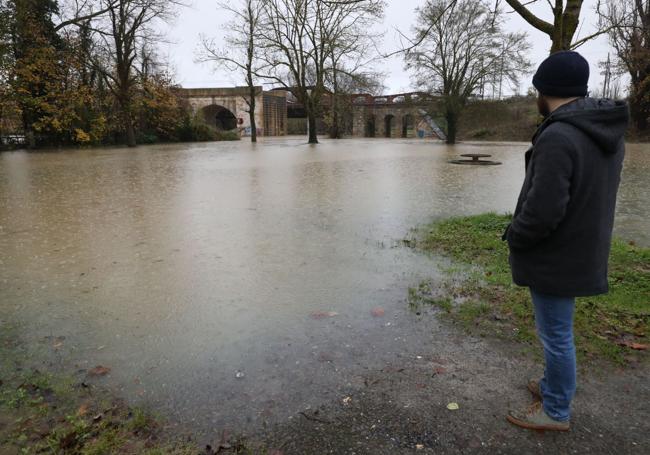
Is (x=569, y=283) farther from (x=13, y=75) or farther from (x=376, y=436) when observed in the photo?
(x=13, y=75)

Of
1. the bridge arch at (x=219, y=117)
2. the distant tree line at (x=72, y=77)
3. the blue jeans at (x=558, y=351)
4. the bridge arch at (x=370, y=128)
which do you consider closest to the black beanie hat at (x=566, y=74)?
the blue jeans at (x=558, y=351)

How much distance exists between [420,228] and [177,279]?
12.7 feet

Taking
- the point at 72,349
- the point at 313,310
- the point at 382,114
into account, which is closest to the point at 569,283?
the point at 313,310

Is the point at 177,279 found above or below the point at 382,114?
below

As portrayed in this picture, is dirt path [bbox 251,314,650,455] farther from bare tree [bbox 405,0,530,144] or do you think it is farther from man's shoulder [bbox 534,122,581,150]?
bare tree [bbox 405,0,530,144]

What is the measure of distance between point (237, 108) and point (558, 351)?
185 feet

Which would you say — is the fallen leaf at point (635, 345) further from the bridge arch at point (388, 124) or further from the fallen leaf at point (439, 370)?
the bridge arch at point (388, 124)

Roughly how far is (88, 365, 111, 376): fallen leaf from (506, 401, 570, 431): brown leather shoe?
99.4 inches

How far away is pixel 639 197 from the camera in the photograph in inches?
393

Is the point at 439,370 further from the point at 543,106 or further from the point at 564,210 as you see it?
the point at 543,106

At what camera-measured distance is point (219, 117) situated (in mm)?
60812

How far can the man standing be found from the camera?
2244mm

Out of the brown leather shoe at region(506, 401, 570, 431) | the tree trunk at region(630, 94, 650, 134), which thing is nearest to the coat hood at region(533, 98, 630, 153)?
the brown leather shoe at region(506, 401, 570, 431)

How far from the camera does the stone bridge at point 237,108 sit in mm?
55344
